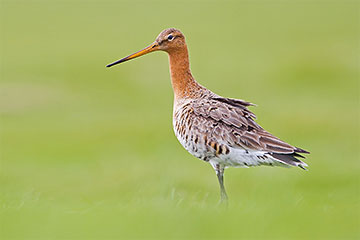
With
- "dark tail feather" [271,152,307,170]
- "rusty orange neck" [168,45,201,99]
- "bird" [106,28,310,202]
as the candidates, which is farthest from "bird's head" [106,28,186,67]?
"dark tail feather" [271,152,307,170]

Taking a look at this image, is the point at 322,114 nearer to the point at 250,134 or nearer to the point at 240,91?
the point at 240,91

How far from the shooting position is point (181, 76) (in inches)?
416

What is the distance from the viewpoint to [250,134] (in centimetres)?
939

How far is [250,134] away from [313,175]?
7.64 m

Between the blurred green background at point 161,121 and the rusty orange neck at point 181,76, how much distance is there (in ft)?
4.09

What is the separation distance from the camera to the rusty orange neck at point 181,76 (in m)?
10.4

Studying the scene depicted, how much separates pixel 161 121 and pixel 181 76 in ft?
42.7

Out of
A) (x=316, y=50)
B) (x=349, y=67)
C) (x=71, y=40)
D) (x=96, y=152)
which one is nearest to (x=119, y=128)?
(x=96, y=152)

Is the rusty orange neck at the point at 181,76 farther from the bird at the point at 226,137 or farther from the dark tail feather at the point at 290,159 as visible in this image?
the dark tail feather at the point at 290,159

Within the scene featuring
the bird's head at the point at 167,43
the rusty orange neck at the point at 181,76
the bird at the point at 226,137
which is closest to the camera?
the bird at the point at 226,137

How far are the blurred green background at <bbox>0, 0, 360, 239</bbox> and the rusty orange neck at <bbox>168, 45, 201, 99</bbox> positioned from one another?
125 centimetres

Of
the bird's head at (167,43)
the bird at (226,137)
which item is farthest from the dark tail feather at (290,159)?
the bird's head at (167,43)

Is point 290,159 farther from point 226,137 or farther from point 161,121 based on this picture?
point 161,121

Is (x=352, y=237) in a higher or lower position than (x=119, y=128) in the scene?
higher
